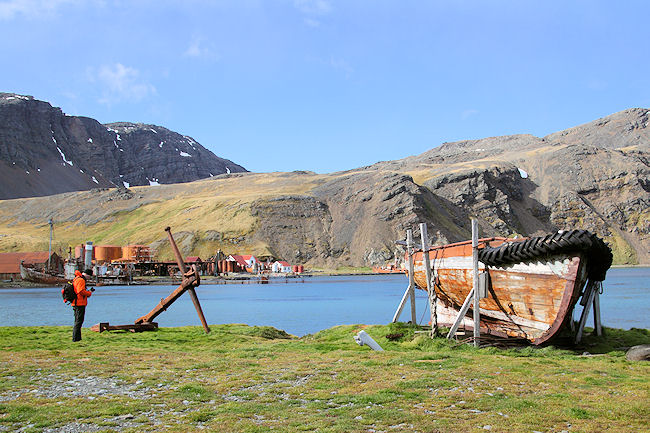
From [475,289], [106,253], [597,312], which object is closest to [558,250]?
[475,289]

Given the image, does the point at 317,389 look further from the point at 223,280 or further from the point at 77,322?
the point at 223,280

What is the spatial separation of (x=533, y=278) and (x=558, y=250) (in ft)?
4.57

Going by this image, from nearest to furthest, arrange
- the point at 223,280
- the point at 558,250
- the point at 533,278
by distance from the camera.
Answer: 1. the point at 558,250
2. the point at 533,278
3. the point at 223,280

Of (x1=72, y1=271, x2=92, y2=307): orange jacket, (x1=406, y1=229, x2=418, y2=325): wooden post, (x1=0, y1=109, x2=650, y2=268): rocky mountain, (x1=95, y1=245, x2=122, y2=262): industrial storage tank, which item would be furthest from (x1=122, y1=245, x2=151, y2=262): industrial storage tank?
(x1=72, y1=271, x2=92, y2=307): orange jacket

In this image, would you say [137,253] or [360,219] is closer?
[137,253]

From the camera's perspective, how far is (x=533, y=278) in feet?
58.4

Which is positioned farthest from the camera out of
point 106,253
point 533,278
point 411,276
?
point 106,253

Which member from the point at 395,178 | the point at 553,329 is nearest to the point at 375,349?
the point at 553,329

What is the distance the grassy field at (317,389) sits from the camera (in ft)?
27.6

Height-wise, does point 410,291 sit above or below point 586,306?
above

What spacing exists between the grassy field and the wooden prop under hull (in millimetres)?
1278

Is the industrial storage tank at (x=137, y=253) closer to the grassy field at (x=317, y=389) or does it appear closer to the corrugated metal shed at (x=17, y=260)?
the corrugated metal shed at (x=17, y=260)

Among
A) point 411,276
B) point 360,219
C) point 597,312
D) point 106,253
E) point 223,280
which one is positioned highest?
point 360,219

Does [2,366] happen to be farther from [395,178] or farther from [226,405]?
[395,178]
